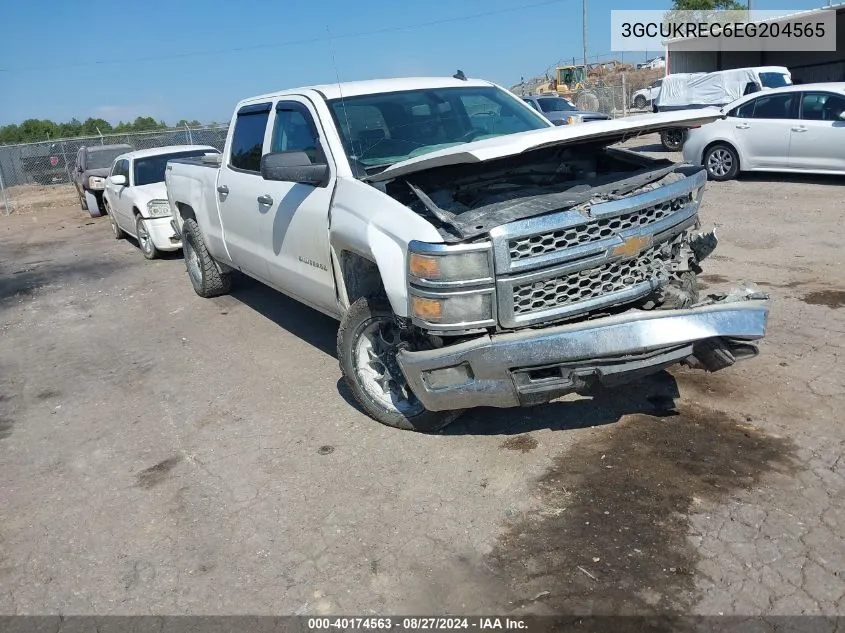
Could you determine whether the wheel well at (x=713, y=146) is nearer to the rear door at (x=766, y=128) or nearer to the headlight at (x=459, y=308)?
the rear door at (x=766, y=128)

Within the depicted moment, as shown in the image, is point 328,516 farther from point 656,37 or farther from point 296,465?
point 656,37

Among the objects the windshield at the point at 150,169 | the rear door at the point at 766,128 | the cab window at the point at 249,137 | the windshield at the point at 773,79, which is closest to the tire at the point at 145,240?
the windshield at the point at 150,169

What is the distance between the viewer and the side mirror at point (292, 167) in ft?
15.1

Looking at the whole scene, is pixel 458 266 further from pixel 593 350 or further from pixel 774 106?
pixel 774 106

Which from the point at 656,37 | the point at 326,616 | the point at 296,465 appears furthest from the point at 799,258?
the point at 656,37

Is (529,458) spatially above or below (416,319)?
below

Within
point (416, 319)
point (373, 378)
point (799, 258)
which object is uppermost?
point (416, 319)

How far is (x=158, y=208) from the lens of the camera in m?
11.1

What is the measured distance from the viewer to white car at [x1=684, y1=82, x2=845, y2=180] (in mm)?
11648

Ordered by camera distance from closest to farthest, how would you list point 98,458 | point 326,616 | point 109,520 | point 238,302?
1. point 326,616
2. point 109,520
3. point 98,458
4. point 238,302

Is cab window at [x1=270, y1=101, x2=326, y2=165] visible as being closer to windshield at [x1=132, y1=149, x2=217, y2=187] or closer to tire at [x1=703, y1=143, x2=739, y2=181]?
windshield at [x1=132, y1=149, x2=217, y2=187]

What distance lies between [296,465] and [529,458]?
1368 millimetres

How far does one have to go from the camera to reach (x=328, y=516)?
375 centimetres

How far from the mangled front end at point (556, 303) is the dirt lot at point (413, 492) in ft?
1.87
